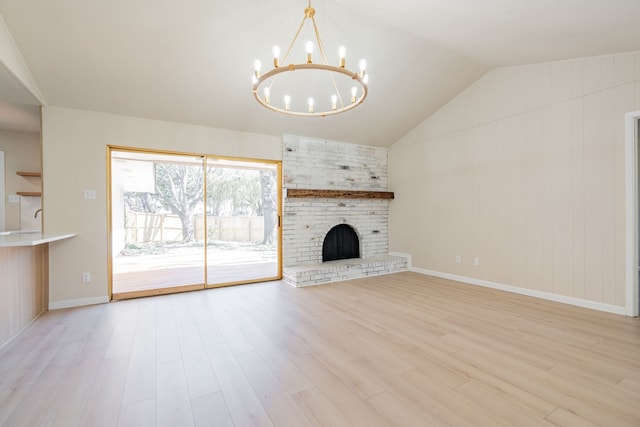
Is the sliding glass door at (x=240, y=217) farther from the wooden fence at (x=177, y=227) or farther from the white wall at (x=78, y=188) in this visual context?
the white wall at (x=78, y=188)

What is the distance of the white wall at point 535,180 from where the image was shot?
3207mm

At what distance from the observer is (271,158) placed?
4.87m

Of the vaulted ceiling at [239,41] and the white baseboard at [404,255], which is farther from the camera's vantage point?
the white baseboard at [404,255]

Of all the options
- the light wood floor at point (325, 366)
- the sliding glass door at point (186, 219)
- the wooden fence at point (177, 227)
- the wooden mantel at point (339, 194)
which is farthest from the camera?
the wooden mantel at point (339, 194)

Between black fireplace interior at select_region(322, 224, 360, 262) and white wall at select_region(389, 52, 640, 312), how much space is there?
4.26 feet

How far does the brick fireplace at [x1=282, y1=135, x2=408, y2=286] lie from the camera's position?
16.4ft

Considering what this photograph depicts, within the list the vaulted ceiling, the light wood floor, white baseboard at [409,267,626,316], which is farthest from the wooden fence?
white baseboard at [409,267,626,316]

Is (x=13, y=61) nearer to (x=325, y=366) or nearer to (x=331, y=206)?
(x=325, y=366)

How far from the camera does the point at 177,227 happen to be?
193 inches

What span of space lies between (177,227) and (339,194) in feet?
9.62

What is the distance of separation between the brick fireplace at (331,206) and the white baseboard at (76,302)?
2530 millimetres

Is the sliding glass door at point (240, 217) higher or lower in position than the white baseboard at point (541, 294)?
higher

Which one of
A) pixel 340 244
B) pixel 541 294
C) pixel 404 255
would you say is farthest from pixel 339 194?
pixel 541 294

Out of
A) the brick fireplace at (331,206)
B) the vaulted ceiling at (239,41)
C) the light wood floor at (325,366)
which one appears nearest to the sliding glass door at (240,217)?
the brick fireplace at (331,206)
